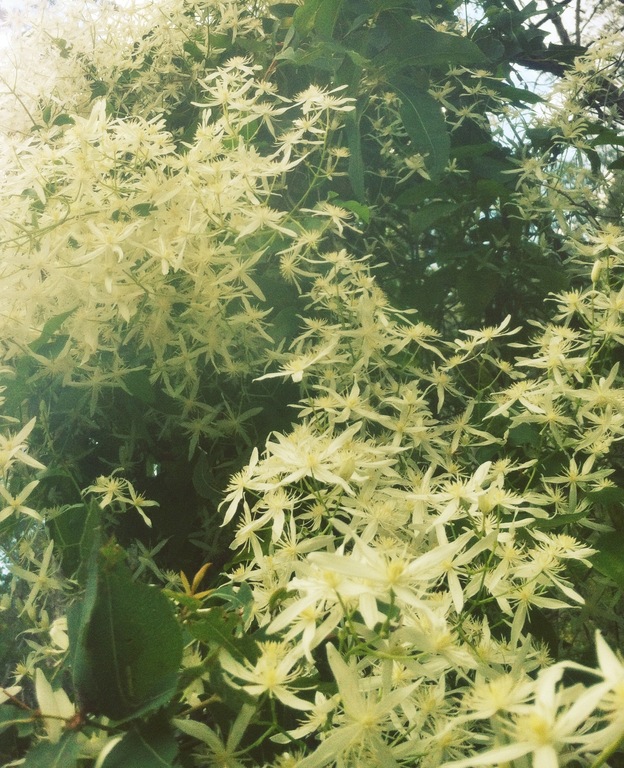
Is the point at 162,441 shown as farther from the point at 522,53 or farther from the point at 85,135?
the point at 522,53

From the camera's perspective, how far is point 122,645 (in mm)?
349

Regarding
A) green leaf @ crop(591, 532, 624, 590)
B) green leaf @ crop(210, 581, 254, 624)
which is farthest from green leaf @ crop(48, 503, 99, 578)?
green leaf @ crop(591, 532, 624, 590)

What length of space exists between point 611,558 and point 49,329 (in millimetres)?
485

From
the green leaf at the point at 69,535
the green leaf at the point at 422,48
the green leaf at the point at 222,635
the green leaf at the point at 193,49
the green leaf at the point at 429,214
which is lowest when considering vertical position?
the green leaf at the point at 69,535

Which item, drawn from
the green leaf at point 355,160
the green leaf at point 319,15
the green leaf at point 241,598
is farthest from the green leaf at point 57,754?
the green leaf at point 319,15

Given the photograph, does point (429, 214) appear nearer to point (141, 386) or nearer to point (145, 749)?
Result: point (141, 386)

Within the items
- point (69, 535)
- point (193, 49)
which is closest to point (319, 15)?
point (193, 49)

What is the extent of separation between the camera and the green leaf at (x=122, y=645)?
1.13 feet

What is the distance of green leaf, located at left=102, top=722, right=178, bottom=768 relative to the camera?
32 centimetres

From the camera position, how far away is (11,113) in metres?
0.93

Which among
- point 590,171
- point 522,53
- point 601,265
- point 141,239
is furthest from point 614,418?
point 522,53

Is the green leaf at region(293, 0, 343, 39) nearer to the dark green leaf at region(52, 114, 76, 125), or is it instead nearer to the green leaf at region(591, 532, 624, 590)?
the dark green leaf at region(52, 114, 76, 125)

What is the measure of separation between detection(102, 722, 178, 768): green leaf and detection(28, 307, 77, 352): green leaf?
0.36m

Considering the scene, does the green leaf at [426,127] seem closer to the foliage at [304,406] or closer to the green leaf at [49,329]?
the foliage at [304,406]
